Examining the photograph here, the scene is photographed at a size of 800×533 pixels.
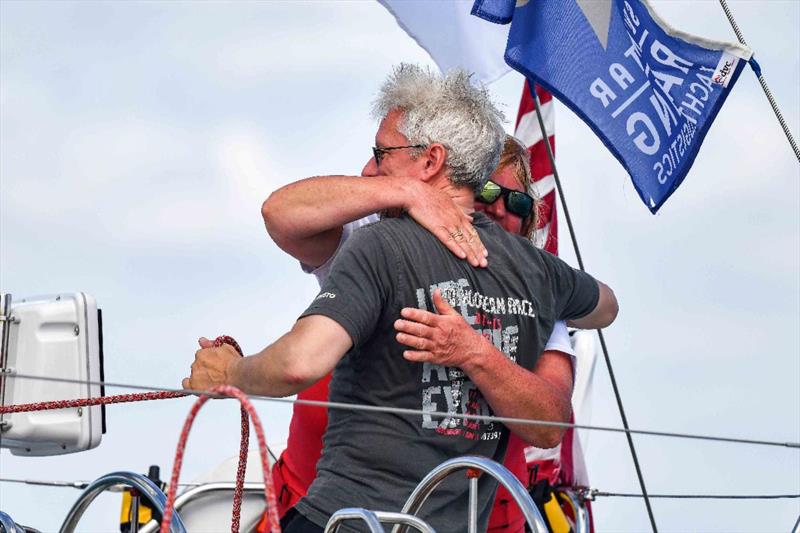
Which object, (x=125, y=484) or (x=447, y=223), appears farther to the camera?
(x=125, y=484)

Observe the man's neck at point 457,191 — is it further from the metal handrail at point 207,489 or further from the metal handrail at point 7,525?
the metal handrail at point 207,489

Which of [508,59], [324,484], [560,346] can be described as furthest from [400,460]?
[508,59]

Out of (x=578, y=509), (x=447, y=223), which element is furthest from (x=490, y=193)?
(x=578, y=509)

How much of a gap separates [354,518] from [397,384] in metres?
0.32

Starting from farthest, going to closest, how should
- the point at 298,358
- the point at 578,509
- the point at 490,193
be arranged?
the point at 578,509 < the point at 490,193 < the point at 298,358

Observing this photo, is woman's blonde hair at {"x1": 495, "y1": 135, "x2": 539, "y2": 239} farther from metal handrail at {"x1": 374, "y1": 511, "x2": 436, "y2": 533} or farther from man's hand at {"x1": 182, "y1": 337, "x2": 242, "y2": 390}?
metal handrail at {"x1": 374, "y1": 511, "x2": 436, "y2": 533}

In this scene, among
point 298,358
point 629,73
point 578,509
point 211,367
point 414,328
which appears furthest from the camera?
point 578,509

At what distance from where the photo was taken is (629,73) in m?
3.54

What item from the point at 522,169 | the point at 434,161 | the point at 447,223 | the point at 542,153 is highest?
the point at 542,153

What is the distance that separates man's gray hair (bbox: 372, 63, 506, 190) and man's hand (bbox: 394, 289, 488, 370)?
34 centimetres

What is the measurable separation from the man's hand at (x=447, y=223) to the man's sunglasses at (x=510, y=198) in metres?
0.63

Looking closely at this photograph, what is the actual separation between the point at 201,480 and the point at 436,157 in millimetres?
2049

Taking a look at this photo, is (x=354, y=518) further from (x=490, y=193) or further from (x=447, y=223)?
(x=490, y=193)

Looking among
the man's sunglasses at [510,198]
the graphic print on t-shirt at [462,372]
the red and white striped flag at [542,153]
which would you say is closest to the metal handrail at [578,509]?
the red and white striped flag at [542,153]
